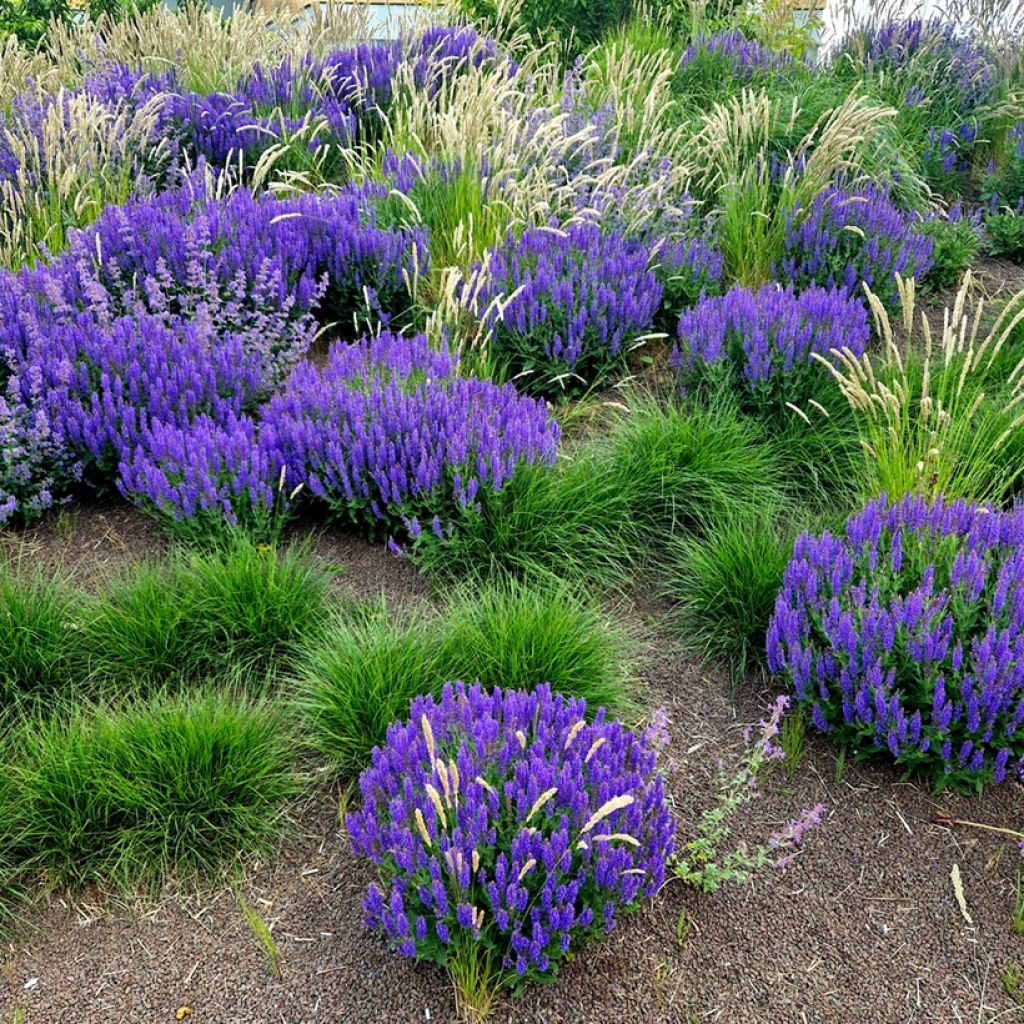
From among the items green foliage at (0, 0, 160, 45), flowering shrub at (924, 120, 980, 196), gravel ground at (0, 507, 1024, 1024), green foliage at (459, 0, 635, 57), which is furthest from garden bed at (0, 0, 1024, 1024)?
green foliage at (0, 0, 160, 45)

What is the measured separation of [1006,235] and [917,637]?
424 cm

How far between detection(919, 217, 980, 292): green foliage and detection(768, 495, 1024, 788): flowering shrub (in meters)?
2.88

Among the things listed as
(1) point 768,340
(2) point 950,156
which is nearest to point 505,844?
(1) point 768,340

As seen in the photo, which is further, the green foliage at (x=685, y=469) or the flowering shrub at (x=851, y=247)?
the flowering shrub at (x=851, y=247)

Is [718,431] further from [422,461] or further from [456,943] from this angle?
[456,943]

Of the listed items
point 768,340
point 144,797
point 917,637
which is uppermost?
point 768,340

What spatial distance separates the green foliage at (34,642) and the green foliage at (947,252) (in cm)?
451

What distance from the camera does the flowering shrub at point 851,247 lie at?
5324mm

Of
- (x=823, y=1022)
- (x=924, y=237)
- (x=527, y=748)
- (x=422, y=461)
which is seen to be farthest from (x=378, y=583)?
(x=924, y=237)

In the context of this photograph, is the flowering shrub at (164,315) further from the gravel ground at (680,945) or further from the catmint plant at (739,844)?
the catmint plant at (739,844)

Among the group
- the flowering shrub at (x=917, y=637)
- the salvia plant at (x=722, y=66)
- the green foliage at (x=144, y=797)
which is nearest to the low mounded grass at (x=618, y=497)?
the flowering shrub at (x=917, y=637)

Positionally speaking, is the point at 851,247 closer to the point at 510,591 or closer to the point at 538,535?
the point at 538,535

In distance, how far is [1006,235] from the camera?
634 centimetres

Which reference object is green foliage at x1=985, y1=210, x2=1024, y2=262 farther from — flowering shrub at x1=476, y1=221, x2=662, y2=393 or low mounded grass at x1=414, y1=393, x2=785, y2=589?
low mounded grass at x1=414, y1=393, x2=785, y2=589
